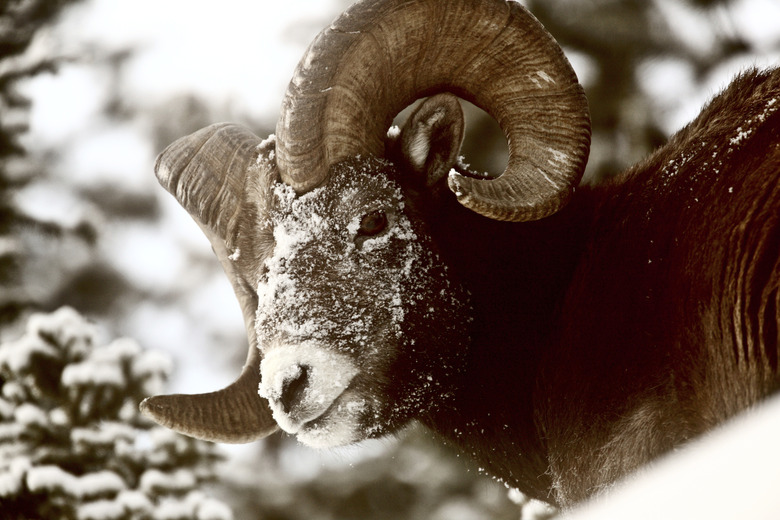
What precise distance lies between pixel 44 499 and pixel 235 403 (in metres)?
2.96

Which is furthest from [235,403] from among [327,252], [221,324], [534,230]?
[221,324]

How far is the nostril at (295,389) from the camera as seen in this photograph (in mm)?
2996

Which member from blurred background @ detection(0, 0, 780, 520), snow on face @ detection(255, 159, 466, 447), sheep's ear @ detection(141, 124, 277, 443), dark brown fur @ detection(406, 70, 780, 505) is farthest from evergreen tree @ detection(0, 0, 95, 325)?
dark brown fur @ detection(406, 70, 780, 505)

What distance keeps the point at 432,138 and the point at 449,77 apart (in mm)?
268

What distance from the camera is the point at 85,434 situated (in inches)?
239

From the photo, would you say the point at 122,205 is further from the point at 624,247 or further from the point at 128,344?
the point at 624,247

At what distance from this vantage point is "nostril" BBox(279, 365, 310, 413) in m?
3.00

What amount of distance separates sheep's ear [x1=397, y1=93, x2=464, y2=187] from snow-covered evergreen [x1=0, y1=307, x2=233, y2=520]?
388 centimetres

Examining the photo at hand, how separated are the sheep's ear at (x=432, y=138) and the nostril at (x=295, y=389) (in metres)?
1.01

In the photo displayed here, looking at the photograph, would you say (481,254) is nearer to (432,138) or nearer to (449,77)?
(432,138)

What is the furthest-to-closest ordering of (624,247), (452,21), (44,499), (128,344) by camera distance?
1. (128,344)
2. (44,499)
3. (452,21)
4. (624,247)

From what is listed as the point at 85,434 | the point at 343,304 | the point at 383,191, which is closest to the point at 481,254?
the point at 383,191

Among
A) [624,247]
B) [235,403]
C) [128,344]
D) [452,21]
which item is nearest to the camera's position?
[624,247]

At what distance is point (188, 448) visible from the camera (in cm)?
669
